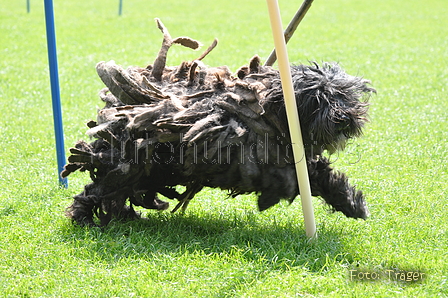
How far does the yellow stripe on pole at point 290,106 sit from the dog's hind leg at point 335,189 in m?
0.29

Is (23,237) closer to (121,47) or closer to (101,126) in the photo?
(101,126)

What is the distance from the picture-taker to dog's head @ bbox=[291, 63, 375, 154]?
12.3 feet

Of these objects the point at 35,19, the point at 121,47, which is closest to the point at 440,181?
the point at 121,47

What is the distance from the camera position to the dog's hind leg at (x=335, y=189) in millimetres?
4023

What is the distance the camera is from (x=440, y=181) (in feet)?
17.2

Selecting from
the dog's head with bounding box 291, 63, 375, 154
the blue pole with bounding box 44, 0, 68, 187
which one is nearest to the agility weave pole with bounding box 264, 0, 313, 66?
the dog's head with bounding box 291, 63, 375, 154

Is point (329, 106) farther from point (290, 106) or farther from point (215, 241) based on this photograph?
point (215, 241)

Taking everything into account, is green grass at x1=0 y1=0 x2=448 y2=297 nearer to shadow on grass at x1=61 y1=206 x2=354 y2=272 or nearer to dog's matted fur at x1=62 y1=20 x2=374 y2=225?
shadow on grass at x1=61 y1=206 x2=354 y2=272

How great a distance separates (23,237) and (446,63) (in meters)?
8.57

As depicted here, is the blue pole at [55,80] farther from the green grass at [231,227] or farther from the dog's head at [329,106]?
the dog's head at [329,106]

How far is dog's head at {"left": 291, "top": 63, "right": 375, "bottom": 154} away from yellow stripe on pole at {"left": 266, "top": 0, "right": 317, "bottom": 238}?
147 millimetres

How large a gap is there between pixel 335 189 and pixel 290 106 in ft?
2.39

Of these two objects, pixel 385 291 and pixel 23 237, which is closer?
pixel 385 291

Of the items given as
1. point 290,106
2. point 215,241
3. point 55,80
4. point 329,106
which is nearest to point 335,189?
point 329,106
